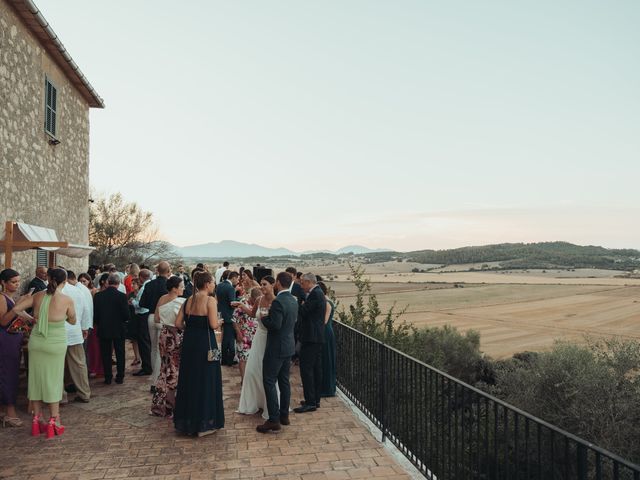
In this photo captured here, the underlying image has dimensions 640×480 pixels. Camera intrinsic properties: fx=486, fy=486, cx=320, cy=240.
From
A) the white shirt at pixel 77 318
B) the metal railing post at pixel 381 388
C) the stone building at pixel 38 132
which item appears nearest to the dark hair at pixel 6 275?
the white shirt at pixel 77 318

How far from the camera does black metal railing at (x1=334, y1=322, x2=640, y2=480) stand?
3383 mm

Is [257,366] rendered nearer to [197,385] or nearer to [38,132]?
[197,385]

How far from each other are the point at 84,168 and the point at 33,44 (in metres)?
5.09

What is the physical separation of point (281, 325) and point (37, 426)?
9.96 ft

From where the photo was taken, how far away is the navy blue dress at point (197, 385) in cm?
557

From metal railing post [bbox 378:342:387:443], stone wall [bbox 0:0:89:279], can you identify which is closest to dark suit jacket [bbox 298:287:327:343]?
metal railing post [bbox 378:342:387:443]

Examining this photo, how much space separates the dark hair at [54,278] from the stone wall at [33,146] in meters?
4.09

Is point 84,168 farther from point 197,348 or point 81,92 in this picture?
point 197,348

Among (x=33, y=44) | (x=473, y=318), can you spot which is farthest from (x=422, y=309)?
(x=33, y=44)

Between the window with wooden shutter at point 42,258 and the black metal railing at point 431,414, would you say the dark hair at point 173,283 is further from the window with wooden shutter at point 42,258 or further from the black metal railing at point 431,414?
the window with wooden shutter at point 42,258

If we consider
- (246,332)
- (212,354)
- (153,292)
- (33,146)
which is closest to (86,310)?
(153,292)

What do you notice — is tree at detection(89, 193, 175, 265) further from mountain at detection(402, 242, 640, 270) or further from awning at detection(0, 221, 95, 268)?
mountain at detection(402, 242, 640, 270)

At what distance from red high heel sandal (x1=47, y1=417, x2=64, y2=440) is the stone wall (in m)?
4.43

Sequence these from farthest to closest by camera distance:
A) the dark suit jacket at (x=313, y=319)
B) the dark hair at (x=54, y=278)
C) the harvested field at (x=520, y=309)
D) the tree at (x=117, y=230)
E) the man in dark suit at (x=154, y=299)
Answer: the harvested field at (x=520, y=309) → the tree at (x=117, y=230) → the man in dark suit at (x=154, y=299) → the dark suit jacket at (x=313, y=319) → the dark hair at (x=54, y=278)
